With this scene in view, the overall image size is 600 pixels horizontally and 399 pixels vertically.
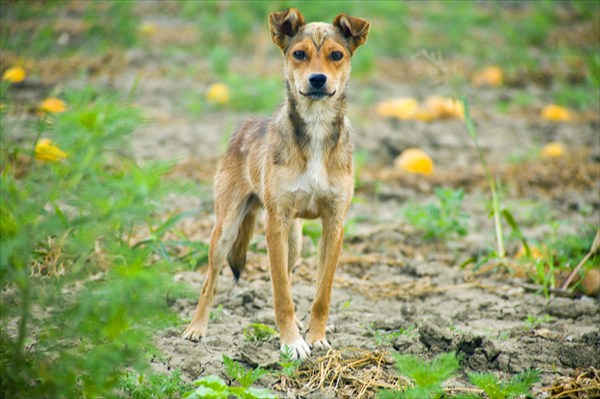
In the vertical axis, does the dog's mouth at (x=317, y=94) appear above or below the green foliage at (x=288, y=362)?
above

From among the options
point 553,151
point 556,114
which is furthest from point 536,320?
point 556,114

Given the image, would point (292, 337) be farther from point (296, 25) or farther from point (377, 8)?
point (377, 8)

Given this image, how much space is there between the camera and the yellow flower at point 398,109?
11234mm

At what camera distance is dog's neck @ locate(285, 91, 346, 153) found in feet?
16.1

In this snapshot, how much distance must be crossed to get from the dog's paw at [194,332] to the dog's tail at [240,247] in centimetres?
54

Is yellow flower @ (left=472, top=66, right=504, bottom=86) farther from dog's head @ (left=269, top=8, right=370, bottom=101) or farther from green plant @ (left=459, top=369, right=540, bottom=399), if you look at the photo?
green plant @ (left=459, top=369, right=540, bottom=399)

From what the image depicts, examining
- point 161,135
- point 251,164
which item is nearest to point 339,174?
point 251,164

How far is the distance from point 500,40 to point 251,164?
12.2 meters

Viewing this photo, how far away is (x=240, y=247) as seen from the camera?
5.46 meters

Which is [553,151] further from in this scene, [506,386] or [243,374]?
[243,374]

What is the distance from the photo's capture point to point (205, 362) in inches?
173

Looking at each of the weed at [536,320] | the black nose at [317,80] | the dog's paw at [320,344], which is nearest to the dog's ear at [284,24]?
the black nose at [317,80]

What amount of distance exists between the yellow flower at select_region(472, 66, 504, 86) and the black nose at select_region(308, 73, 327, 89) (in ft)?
30.1

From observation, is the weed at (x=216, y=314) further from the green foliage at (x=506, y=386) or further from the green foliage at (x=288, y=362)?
the green foliage at (x=506, y=386)
